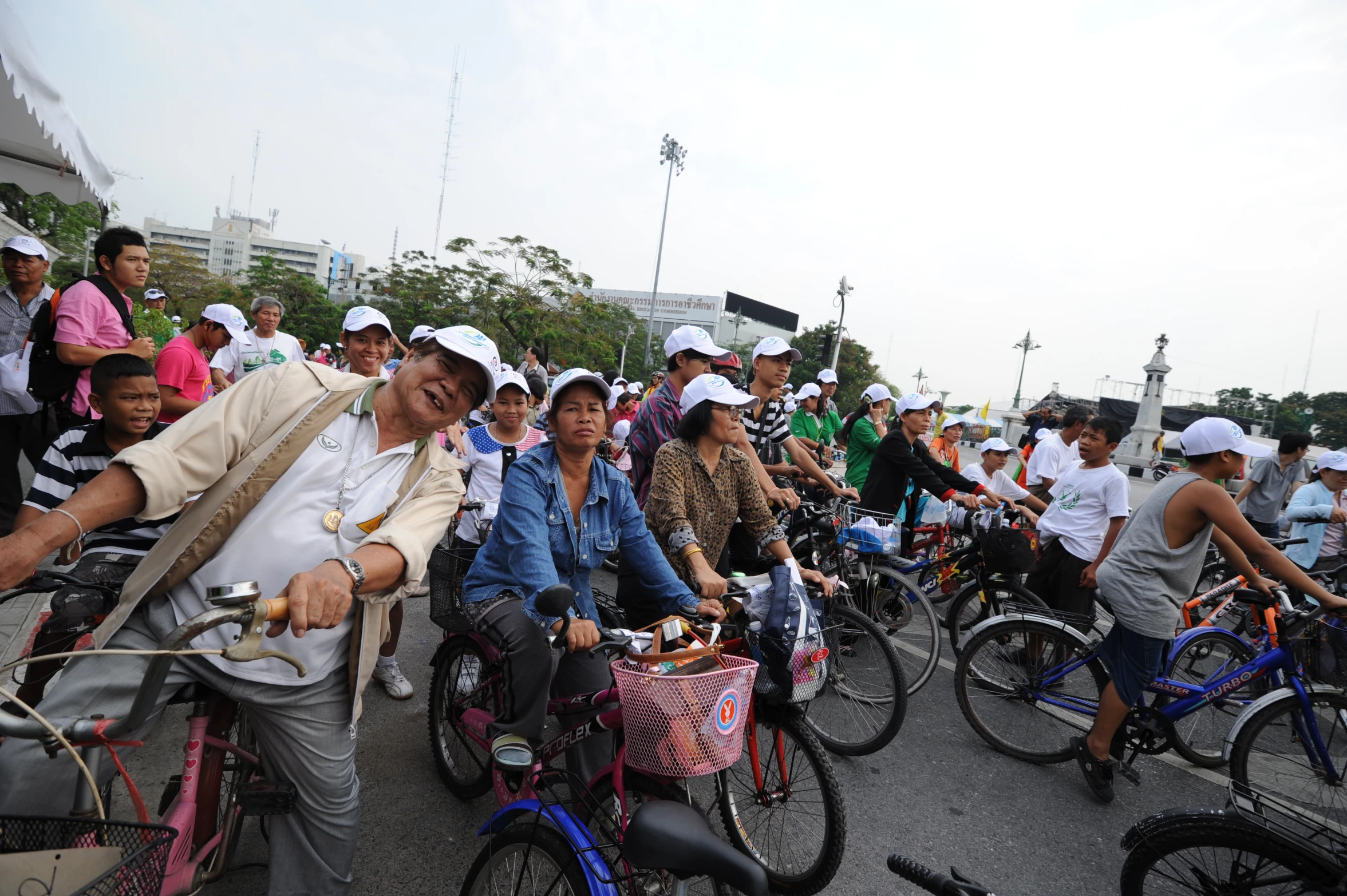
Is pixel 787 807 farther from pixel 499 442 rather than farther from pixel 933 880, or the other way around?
pixel 499 442

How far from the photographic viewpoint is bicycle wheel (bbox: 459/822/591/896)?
1.87 meters

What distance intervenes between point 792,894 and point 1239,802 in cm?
157

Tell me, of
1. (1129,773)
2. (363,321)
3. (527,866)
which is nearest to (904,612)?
(1129,773)

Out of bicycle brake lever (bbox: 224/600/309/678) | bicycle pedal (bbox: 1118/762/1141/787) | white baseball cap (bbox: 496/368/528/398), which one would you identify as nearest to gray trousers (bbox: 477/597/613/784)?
bicycle brake lever (bbox: 224/600/309/678)

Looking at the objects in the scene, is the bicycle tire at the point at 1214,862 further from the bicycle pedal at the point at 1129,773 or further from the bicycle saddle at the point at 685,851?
the bicycle saddle at the point at 685,851

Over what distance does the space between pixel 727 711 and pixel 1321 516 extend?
270 inches

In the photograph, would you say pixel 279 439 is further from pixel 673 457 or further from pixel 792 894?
pixel 792 894

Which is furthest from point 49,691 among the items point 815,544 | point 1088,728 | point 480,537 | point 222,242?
point 222,242

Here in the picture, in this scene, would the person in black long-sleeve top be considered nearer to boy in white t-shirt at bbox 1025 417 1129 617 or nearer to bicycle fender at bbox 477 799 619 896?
boy in white t-shirt at bbox 1025 417 1129 617

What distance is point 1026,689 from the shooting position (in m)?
4.14

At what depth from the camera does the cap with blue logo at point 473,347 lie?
2.07m

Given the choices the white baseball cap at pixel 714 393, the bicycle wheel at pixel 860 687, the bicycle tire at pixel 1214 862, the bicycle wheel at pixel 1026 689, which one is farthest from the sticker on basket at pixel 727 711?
the bicycle wheel at pixel 1026 689

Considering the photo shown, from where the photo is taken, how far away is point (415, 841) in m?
2.87

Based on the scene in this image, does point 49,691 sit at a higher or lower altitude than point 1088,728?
higher
